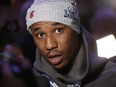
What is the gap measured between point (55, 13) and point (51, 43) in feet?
0.45

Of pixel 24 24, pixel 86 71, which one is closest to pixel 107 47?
pixel 86 71

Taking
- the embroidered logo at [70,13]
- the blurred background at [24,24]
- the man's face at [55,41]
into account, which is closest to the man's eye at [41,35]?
the man's face at [55,41]

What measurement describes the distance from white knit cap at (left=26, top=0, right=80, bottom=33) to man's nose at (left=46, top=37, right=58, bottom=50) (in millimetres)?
78

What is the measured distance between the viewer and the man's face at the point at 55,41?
1.42 m

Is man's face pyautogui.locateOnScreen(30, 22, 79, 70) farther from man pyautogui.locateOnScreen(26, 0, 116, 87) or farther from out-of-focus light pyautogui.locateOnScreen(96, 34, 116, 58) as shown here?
out-of-focus light pyautogui.locateOnScreen(96, 34, 116, 58)

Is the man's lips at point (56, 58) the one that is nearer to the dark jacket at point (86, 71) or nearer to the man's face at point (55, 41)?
the man's face at point (55, 41)

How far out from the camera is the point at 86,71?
59.7 inches

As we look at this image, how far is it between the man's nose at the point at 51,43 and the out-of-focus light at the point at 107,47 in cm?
37

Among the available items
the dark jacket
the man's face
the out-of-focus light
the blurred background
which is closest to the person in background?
the blurred background

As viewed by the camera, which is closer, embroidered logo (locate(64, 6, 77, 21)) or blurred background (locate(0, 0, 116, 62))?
embroidered logo (locate(64, 6, 77, 21))

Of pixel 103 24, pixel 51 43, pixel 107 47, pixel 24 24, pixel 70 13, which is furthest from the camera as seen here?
pixel 24 24

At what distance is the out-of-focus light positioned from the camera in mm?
1723

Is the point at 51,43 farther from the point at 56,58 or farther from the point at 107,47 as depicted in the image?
the point at 107,47

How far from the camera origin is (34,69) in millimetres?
1653
